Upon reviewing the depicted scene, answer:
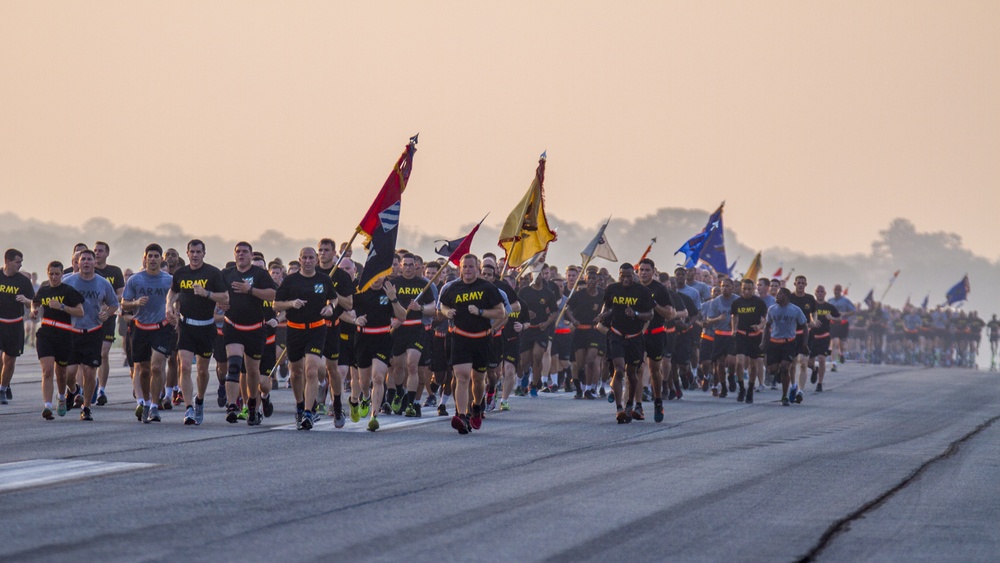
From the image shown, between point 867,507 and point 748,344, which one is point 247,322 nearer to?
point 867,507

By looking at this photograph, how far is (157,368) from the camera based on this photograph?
54.9 ft

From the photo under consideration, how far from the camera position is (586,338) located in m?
24.3

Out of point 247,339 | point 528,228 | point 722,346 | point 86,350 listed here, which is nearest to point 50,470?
point 247,339

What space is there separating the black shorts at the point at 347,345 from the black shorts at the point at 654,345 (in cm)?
376

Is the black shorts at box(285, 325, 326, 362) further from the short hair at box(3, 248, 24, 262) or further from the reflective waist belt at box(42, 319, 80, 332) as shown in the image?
the short hair at box(3, 248, 24, 262)

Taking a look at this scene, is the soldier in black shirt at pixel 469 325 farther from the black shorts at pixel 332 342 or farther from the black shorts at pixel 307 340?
the black shorts at pixel 307 340

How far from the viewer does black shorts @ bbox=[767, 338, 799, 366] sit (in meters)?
24.4

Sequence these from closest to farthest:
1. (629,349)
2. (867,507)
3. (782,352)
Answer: (867,507) < (629,349) < (782,352)

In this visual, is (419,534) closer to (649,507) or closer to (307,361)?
(649,507)

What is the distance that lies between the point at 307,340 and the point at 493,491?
546cm

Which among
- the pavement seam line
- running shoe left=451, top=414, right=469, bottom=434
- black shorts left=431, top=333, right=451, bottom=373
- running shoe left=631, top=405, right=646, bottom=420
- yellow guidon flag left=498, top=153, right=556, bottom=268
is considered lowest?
the pavement seam line

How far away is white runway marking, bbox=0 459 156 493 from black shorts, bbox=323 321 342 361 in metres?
4.58

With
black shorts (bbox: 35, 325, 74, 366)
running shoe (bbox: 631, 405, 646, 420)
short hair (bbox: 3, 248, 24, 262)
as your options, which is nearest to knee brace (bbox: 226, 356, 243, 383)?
black shorts (bbox: 35, 325, 74, 366)

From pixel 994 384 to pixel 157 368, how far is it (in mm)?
22120
